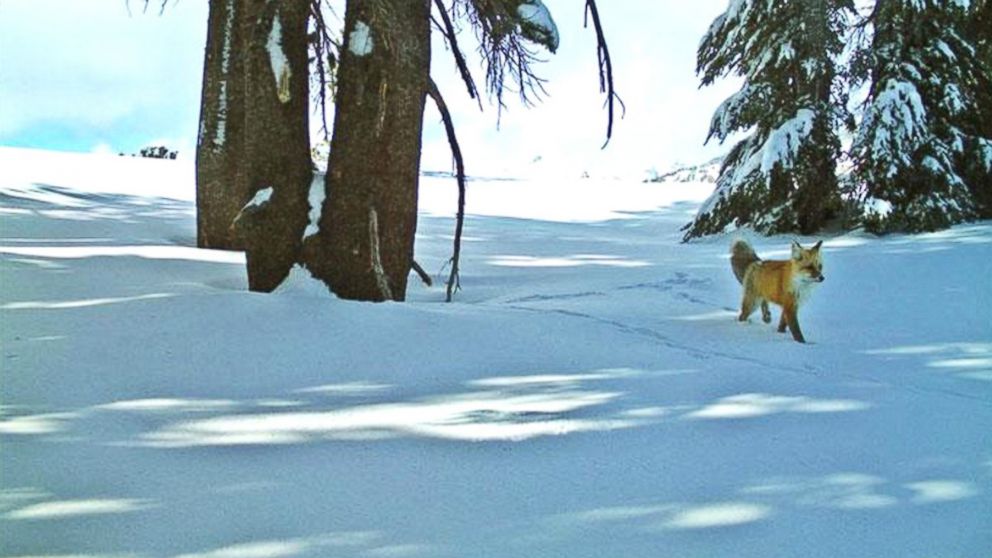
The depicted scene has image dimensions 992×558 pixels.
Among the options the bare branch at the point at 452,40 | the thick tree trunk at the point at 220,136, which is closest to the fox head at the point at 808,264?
the bare branch at the point at 452,40

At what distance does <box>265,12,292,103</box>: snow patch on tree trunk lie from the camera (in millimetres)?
5023

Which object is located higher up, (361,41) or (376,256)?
(361,41)

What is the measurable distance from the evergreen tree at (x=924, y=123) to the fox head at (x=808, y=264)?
219 inches

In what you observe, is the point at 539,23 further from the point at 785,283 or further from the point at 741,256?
the point at 785,283

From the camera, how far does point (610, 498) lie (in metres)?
2.33

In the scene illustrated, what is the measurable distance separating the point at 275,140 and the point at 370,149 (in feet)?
2.23

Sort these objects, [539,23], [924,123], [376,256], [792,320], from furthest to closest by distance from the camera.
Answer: [924,123] → [539,23] → [376,256] → [792,320]

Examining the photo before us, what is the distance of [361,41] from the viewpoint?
489cm

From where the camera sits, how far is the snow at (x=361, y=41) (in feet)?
16.0

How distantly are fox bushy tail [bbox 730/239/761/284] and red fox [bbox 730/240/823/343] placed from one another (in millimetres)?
85

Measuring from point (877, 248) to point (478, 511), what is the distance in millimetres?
7421

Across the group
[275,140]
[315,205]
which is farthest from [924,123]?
[275,140]

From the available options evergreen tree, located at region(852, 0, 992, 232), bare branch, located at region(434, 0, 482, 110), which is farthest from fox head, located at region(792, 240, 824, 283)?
evergreen tree, located at region(852, 0, 992, 232)

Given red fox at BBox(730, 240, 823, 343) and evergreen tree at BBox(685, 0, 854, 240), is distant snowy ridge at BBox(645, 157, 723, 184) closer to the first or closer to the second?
evergreen tree at BBox(685, 0, 854, 240)
